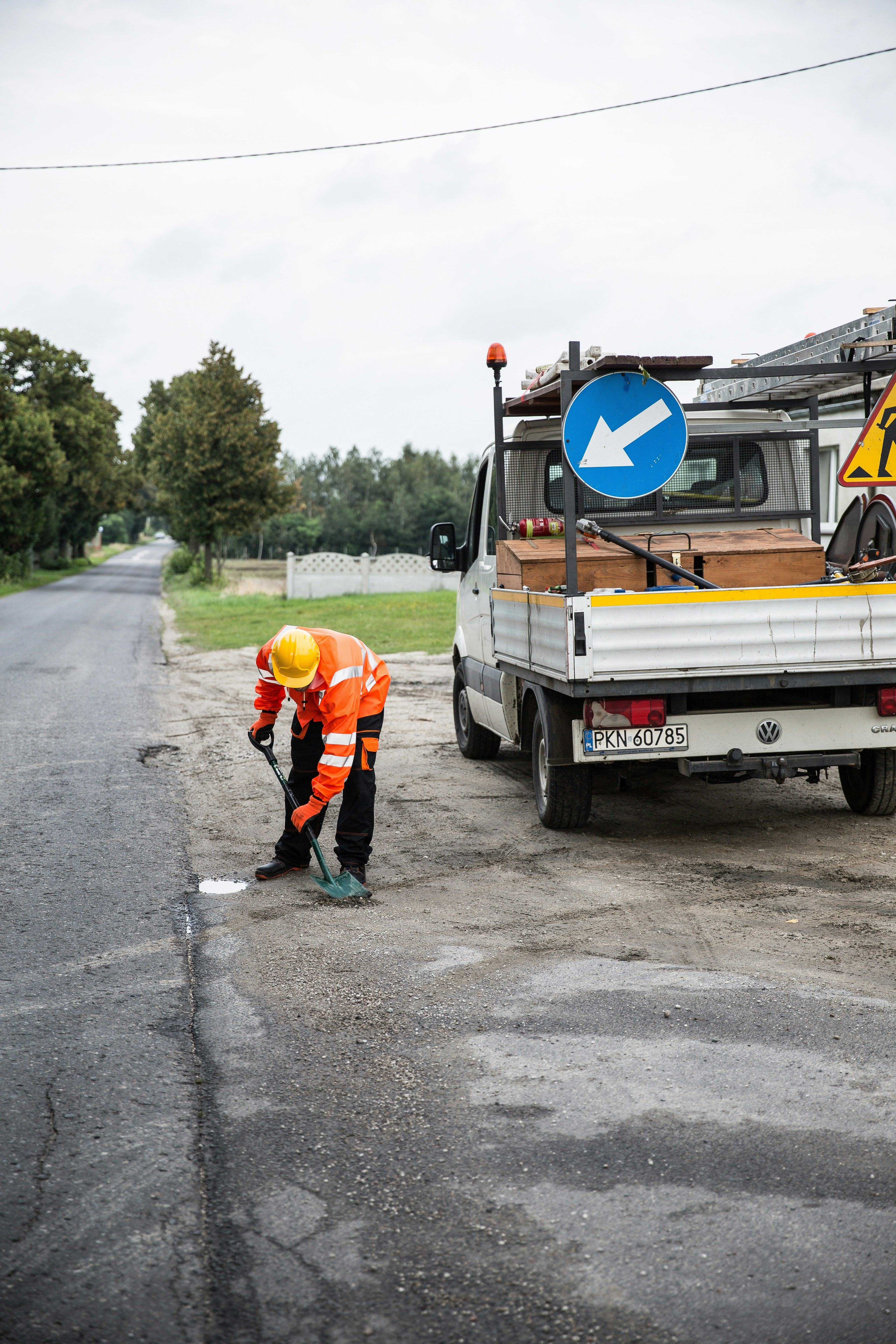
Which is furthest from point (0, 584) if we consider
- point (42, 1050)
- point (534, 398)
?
point (42, 1050)

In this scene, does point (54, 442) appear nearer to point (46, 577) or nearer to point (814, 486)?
point (46, 577)

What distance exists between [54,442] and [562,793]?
38.2 metres

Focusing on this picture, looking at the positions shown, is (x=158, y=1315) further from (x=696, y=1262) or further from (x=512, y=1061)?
(x=512, y=1061)

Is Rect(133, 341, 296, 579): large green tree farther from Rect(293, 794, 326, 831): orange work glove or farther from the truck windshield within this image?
Rect(293, 794, 326, 831): orange work glove

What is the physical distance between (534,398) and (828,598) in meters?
2.31

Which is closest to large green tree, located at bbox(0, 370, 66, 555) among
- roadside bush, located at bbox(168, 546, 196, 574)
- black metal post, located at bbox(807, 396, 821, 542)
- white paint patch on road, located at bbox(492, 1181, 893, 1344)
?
roadside bush, located at bbox(168, 546, 196, 574)

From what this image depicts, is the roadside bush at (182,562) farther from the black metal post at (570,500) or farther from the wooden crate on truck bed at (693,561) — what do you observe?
the black metal post at (570,500)

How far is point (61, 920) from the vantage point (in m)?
5.21

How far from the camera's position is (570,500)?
621 centimetres

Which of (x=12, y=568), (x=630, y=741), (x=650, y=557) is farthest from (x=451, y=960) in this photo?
(x=12, y=568)

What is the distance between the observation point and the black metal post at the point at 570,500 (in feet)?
20.0

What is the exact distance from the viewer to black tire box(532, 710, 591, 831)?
6.70 metres

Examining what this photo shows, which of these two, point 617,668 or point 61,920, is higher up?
point 617,668

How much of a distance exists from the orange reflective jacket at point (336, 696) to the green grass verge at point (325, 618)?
11.8 m
